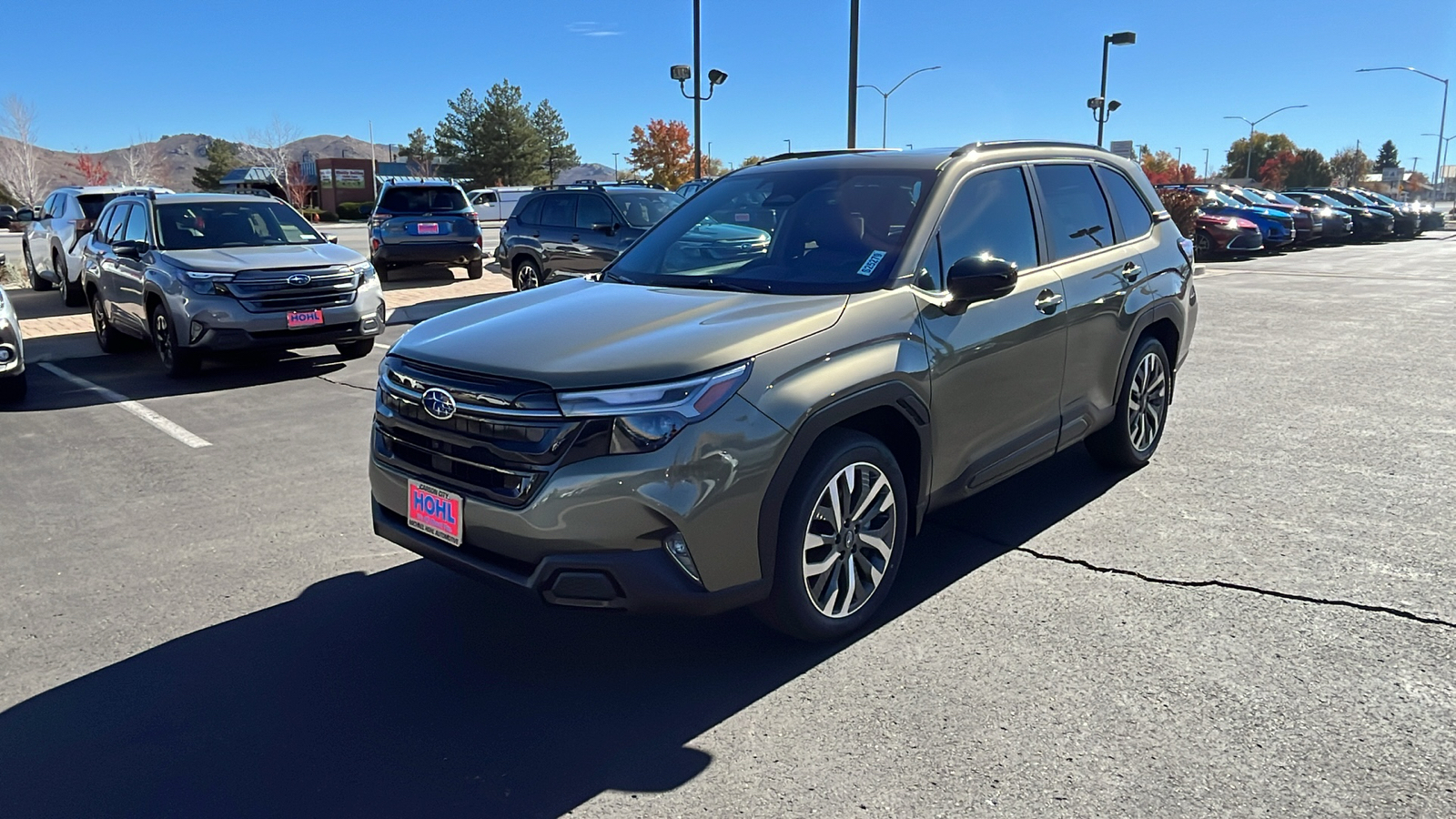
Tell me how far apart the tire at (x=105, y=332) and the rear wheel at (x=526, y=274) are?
513cm

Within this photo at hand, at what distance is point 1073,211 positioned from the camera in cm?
502

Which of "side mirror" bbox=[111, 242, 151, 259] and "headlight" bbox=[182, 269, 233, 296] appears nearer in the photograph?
"headlight" bbox=[182, 269, 233, 296]

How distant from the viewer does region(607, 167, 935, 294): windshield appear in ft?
13.2

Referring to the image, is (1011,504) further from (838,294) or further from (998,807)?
(998,807)

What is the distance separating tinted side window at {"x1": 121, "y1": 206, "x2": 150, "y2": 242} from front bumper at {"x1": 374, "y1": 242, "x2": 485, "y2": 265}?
252 inches

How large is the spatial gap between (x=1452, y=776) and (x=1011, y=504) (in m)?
2.56

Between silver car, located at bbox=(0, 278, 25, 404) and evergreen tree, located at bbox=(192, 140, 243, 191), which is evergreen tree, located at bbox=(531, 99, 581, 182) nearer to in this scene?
evergreen tree, located at bbox=(192, 140, 243, 191)

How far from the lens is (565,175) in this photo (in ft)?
339

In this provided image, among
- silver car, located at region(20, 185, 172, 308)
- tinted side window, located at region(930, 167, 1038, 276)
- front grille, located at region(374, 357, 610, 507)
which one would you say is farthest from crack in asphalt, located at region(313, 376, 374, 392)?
silver car, located at region(20, 185, 172, 308)

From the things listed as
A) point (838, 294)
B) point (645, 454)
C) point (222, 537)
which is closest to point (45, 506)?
point (222, 537)

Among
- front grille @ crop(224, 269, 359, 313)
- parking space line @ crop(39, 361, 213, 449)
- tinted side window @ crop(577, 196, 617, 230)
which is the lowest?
parking space line @ crop(39, 361, 213, 449)

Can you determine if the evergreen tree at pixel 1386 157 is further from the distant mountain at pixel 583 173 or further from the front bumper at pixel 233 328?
the front bumper at pixel 233 328

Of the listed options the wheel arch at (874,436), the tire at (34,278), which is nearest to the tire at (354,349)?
the wheel arch at (874,436)

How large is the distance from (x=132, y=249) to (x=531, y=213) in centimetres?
594
